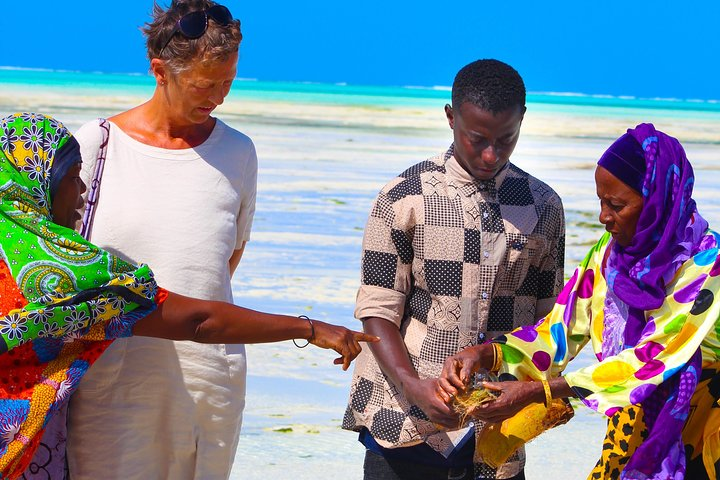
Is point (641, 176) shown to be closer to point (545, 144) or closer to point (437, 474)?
point (437, 474)

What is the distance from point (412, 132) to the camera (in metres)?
36.6

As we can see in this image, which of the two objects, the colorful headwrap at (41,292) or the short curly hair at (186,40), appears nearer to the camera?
the colorful headwrap at (41,292)

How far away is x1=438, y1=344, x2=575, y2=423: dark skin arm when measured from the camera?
341 centimetres

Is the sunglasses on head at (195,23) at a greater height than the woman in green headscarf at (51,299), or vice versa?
the sunglasses on head at (195,23)

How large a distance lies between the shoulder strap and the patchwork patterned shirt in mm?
941

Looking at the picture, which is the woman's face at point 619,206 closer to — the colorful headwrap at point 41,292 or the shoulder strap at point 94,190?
the colorful headwrap at point 41,292

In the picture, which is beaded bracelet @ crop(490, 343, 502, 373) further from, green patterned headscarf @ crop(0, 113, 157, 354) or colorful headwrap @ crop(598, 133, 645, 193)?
green patterned headscarf @ crop(0, 113, 157, 354)

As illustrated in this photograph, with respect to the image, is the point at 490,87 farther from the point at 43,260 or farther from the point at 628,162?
the point at 43,260

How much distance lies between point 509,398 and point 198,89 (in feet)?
4.84

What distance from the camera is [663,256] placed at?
124 inches

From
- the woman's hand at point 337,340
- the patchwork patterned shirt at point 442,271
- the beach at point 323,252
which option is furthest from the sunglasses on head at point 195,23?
the beach at point 323,252

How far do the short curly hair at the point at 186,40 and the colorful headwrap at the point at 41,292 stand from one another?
0.63 metres

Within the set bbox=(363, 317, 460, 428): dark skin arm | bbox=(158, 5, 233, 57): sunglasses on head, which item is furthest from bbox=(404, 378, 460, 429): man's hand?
bbox=(158, 5, 233, 57): sunglasses on head

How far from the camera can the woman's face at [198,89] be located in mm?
3682
